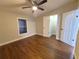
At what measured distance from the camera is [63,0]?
3498 mm

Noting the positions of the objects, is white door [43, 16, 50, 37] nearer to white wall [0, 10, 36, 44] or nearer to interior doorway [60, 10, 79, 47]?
interior doorway [60, 10, 79, 47]

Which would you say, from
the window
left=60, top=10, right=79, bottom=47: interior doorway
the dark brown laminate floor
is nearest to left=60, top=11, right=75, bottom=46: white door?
left=60, top=10, right=79, bottom=47: interior doorway

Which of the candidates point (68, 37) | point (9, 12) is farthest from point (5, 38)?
point (68, 37)

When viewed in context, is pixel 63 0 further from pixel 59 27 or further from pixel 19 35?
pixel 19 35

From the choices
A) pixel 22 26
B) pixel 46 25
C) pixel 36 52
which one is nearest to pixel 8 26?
pixel 22 26

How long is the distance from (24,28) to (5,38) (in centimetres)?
185

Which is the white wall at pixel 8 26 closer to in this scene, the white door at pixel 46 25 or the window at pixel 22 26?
the window at pixel 22 26

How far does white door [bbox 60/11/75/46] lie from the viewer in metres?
3.60

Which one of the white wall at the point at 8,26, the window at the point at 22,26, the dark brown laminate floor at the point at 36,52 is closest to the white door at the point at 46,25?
the window at the point at 22,26

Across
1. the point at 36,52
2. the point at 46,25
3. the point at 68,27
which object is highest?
the point at 46,25

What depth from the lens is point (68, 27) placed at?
3809 millimetres

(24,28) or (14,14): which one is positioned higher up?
(14,14)

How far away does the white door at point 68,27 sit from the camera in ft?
11.8

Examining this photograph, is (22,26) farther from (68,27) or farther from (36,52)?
(68,27)
